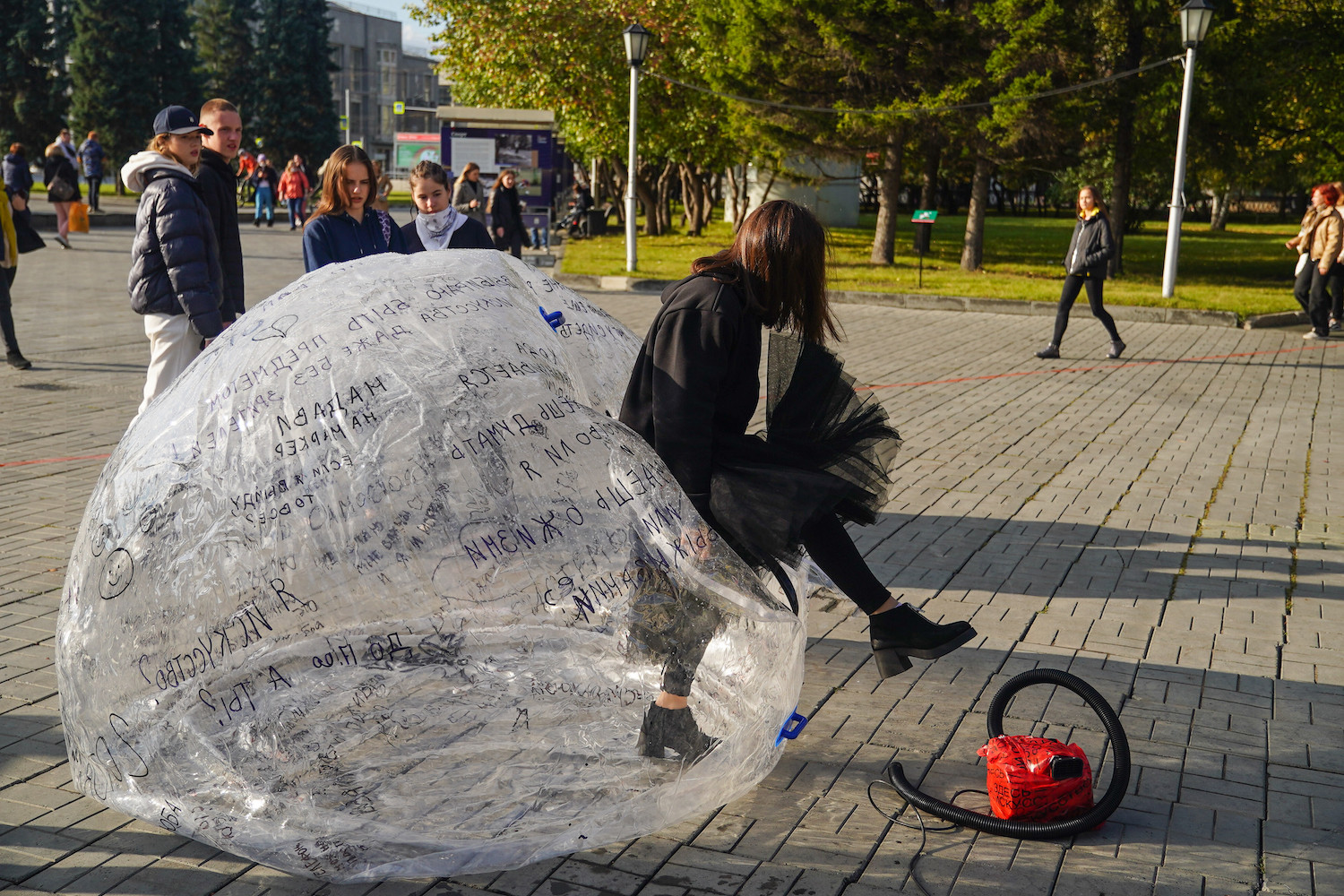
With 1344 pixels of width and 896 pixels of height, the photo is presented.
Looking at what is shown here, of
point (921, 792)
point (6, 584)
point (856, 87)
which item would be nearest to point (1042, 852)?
point (921, 792)

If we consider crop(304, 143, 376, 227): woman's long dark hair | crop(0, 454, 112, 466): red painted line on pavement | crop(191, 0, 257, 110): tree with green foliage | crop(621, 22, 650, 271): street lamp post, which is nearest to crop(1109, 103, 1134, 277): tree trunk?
crop(621, 22, 650, 271): street lamp post

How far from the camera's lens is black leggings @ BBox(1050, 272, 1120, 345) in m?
13.4

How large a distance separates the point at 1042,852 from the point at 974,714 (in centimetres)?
92

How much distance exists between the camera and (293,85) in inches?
2443

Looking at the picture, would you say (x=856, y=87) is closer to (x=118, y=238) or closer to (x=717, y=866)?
(x=118, y=238)

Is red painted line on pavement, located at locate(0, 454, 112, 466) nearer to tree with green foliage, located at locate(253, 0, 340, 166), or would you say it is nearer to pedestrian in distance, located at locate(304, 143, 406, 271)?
pedestrian in distance, located at locate(304, 143, 406, 271)

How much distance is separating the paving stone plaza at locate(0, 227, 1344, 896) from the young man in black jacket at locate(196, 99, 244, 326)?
156cm

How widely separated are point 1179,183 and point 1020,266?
7.34 meters

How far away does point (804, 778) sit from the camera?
390 centimetres

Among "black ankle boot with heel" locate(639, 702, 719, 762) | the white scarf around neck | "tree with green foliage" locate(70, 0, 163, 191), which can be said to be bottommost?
"black ankle boot with heel" locate(639, 702, 719, 762)

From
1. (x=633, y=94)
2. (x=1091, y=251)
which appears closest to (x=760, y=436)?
(x=1091, y=251)

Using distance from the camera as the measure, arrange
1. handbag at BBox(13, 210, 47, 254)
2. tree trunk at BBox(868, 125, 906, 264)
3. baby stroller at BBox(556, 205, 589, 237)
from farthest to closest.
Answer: baby stroller at BBox(556, 205, 589, 237) < tree trunk at BBox(868, 125, 906, 264) < handbag at BBox(13, 210, 47, 254)

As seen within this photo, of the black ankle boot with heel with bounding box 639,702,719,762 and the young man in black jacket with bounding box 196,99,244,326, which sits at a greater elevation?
the young man in black jacket with bounding box 196,99,244,326

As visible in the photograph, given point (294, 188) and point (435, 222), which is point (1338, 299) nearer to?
point (435, 222)
